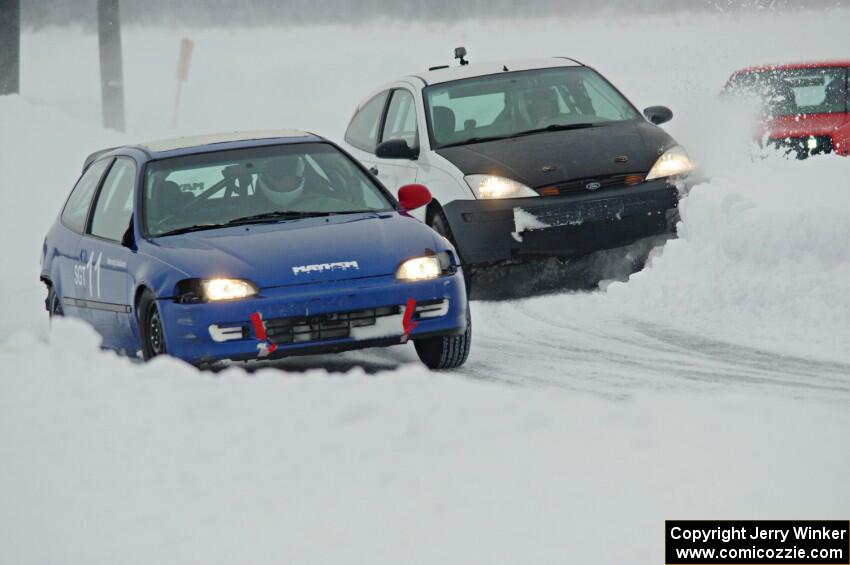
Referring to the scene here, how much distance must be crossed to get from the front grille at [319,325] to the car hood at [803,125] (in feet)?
26.7

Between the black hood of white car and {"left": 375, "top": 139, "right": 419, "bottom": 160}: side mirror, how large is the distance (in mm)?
267

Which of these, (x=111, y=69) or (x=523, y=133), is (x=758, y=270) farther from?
(x=111, y=69)

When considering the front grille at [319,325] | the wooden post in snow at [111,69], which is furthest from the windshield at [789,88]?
the wooden post in snow at [111,69]

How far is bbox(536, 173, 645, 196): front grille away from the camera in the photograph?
11758 millimetres

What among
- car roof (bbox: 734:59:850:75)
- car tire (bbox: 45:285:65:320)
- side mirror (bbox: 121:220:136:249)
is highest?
car roof (bbox: 734:59:850:75)

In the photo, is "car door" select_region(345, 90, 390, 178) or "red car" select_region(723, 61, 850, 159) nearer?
"car door" select_region(345, 90, 390, 178)

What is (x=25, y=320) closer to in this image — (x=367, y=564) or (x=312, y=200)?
(x=312, y=200)

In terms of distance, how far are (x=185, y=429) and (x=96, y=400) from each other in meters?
0.64

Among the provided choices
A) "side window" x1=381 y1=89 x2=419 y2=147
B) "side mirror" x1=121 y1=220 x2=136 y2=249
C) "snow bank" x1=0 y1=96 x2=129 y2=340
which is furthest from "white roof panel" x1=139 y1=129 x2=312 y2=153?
"snow bank" x1=0 y1=96 x2=129 y2=340

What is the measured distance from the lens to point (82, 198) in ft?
36.0

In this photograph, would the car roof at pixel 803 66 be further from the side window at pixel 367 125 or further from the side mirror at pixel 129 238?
the side mirror at pixel 129 238

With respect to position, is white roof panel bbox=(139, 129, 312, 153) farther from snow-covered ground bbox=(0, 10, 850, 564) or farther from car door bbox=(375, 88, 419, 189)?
car door bbox=(375, 88, 419, 189)

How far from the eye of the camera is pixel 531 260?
11773mm

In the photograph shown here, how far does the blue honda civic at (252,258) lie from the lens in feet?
28.3
